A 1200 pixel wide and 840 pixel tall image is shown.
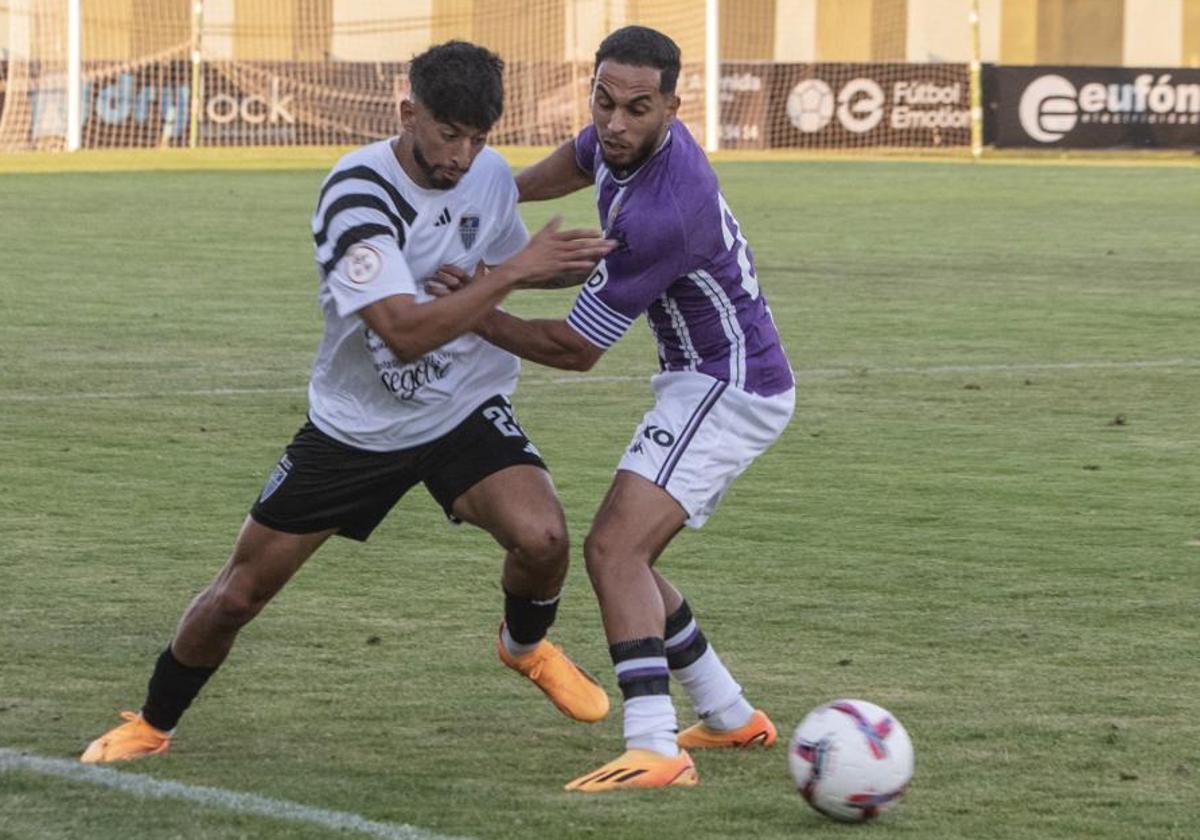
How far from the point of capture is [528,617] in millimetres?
6508

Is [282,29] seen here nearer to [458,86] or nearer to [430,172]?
[430,172]

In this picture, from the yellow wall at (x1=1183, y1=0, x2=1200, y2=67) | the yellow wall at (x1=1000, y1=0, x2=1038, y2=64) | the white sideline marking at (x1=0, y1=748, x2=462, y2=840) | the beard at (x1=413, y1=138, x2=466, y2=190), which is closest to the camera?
the white sideline marking at (x1=0, y1=748, x2=462, y2=840)

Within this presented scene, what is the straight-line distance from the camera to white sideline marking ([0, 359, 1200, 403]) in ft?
42.1

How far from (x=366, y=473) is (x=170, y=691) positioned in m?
0.74

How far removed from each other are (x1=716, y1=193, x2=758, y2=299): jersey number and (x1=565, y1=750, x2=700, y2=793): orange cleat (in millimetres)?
1213

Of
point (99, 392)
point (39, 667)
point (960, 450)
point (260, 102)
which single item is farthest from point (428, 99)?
point (260, 102)

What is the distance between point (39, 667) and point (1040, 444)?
589cm

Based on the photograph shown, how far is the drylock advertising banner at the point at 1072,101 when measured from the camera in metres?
42.0

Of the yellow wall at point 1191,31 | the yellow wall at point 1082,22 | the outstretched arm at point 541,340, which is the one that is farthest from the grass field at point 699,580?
the yellow wall at point 1191,31

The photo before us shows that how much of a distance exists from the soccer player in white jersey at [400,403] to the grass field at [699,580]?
1.09 ft

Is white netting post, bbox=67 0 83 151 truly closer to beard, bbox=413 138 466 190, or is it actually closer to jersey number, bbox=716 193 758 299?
Result: beard, bbox=413 138 466 190

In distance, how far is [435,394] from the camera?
6.23 metres

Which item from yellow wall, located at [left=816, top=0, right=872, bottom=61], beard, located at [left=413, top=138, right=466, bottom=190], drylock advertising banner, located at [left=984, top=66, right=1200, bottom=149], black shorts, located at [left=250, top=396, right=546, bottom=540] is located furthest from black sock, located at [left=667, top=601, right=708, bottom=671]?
yellow wall, located at [left=816, top=0, right=872, bottom=61]

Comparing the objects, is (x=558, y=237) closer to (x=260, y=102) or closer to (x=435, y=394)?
(x=435, y=394)
